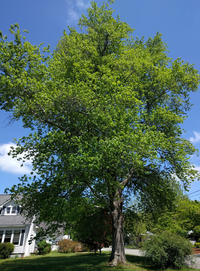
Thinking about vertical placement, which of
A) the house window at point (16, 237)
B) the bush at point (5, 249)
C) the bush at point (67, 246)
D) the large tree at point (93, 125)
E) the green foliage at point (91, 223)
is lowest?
the bush at point (67, 246)

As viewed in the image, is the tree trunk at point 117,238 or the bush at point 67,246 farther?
the bush at point 67,246

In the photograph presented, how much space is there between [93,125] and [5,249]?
18.8 metres

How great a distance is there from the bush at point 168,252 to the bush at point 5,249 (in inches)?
605

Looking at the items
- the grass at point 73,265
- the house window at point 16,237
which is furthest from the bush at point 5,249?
the grass at point 73,265

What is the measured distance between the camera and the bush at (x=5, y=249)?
2036 cm

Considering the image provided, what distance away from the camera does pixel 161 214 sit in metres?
17.4

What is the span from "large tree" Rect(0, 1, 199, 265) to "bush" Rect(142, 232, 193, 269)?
254 centimetres

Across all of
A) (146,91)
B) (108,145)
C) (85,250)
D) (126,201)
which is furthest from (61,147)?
(85,250)

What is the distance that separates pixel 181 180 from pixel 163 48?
13129 mm

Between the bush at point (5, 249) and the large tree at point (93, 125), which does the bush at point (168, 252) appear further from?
the bush at point (5, 249)

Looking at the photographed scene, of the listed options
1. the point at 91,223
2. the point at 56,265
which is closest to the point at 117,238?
the point at 91,223

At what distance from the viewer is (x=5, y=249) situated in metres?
20.6

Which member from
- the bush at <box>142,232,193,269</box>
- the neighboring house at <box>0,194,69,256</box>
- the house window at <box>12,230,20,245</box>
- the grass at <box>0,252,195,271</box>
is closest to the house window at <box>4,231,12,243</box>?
the neighboring house at <box>0,194,69,256</box>

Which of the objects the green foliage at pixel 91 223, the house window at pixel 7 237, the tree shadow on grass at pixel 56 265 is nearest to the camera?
the tree shadow on grass at pixel 56 265
